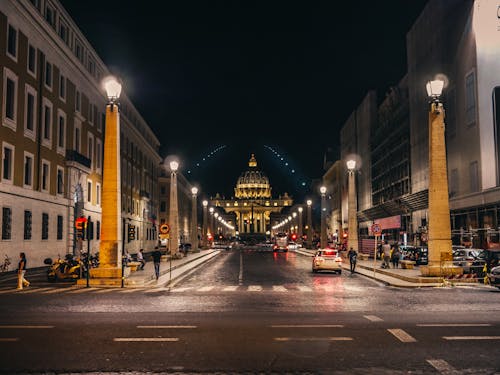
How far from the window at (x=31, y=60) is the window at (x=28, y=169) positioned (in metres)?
5.37

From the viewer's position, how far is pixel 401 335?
1150cm

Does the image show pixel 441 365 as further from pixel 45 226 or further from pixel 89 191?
pixel 89 191

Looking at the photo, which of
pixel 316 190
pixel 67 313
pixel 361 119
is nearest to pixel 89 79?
pixel 67 313

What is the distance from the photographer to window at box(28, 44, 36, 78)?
129ft

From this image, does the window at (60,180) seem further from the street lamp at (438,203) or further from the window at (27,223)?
the street lamp at (438,203)

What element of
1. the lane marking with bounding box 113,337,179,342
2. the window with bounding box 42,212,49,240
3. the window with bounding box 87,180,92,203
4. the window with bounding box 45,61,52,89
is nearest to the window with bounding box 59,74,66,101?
the window with bounding box 45,61,52,89

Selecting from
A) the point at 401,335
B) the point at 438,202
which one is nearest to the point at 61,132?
the point at 438,202

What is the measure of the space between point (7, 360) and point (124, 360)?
1754 millimetres

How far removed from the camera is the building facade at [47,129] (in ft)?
118

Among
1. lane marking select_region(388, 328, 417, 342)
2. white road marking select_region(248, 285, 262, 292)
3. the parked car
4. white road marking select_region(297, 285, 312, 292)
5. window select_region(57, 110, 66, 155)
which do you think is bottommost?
white road marking select_region(297, 285, 312, 292)

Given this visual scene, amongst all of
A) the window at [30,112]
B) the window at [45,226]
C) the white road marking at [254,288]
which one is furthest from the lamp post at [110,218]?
the window at [45,226]

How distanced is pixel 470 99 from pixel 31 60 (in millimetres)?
32690

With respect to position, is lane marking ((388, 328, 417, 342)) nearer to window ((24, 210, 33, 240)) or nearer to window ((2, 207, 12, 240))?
window ((2, 207, 12, 240))

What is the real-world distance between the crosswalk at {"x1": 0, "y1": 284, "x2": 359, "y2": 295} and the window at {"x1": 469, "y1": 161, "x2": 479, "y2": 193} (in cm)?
2605
